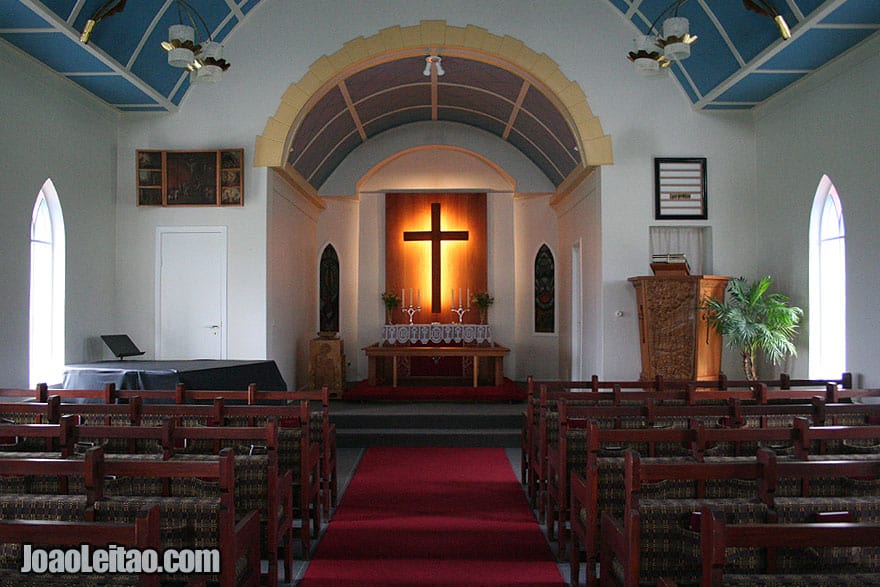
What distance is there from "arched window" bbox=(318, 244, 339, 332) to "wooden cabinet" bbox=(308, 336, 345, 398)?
2221 millimetres

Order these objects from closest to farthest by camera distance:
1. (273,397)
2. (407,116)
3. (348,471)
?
(273,397) < (348,471) < (407,116)

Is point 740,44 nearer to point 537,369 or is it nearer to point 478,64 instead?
point 478,64

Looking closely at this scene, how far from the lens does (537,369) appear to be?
1273cm

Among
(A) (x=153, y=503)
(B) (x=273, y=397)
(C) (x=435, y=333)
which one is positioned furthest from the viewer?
(C) (x=435, y=333)

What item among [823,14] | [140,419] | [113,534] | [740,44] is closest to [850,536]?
[113,534]

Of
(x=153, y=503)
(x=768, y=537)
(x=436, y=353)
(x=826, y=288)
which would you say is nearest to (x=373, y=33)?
(x=436, y=353)

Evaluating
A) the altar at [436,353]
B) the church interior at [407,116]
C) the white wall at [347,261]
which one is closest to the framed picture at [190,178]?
the church interior at [407,116]

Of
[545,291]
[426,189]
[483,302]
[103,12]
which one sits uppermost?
[103,12]

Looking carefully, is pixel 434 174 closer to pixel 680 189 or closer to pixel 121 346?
pixel 680 189

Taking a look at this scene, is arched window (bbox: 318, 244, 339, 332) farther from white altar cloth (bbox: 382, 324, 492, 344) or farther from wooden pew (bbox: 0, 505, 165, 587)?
→ wooden pew (bbox: 0, 505, 165, 587)

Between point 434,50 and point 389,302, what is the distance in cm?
518

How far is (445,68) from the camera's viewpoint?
968cm

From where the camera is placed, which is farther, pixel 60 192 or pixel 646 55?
pixel 60 192

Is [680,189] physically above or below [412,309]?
above
